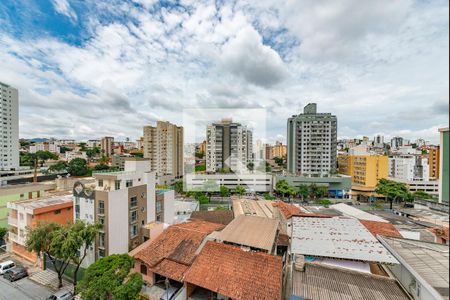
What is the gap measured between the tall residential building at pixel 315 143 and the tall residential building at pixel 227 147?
8071 millimetres

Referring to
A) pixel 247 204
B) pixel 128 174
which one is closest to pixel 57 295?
pixel 128 174

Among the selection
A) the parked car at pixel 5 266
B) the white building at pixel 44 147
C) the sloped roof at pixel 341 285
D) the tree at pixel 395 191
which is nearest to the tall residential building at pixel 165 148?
the parked car at pixel 5 266

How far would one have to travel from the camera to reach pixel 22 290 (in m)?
8.91

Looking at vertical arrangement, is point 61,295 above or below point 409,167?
below

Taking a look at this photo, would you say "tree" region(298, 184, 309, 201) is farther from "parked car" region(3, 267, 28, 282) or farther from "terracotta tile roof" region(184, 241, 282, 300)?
"parked car" region(3, 267, 28, 282)

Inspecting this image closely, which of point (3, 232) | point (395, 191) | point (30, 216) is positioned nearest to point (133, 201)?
point (30, 216)

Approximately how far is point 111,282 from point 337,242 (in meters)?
7.93

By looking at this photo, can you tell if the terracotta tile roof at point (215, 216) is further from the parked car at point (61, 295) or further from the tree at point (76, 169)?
the tree at point (76, 169)

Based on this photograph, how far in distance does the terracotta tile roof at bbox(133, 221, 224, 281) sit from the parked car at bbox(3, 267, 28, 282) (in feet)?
18.6

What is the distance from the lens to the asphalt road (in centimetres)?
850

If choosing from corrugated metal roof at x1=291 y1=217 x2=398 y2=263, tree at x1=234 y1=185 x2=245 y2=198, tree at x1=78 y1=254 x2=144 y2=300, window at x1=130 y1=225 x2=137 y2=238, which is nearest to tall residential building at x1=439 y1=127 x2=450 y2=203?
corrugated metal roof at x1=291 y1=217 x2=398 y2=263

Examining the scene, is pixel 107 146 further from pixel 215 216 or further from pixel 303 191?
pixel 215 216

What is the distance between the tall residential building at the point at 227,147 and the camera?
35656mm

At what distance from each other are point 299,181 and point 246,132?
11.1 m
